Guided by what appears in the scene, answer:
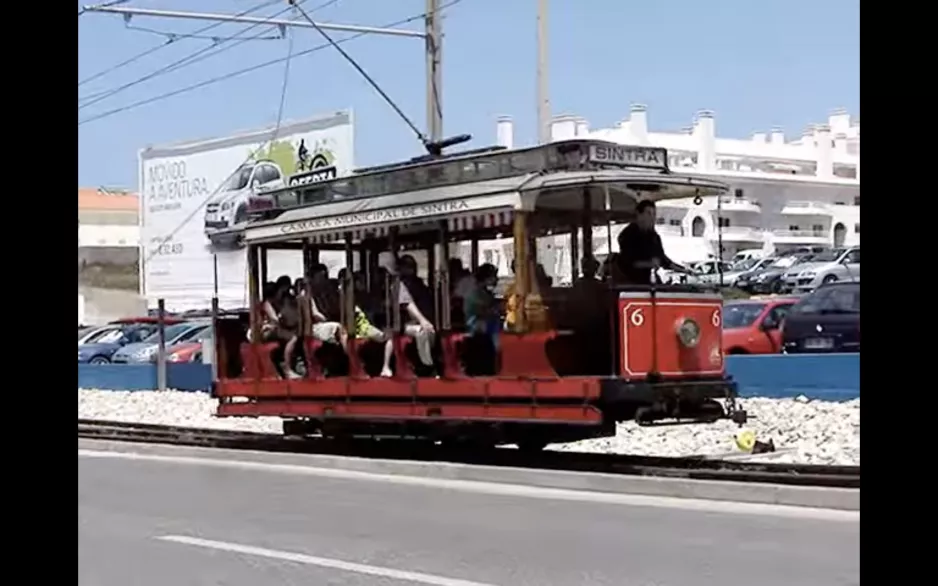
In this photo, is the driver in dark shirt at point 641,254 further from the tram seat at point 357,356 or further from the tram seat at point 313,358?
the tram seat at point 313,358

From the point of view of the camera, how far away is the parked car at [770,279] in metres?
37.6

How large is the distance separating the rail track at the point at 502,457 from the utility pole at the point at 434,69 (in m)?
5.49

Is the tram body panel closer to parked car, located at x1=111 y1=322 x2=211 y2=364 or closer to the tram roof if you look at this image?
the tram roof

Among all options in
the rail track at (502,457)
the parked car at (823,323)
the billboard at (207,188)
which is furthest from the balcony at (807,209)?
the rail track at (502,457)

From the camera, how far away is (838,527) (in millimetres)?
9727

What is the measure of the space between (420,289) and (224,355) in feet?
12.3

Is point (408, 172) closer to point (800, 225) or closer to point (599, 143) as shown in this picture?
point (599, 143)

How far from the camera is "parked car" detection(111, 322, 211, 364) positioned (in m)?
33.3

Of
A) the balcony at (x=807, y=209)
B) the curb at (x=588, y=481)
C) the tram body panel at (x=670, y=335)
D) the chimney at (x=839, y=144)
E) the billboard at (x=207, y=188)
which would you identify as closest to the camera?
the curb at (x=588, y=481)

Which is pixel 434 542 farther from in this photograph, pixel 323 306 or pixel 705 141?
pixel 705 141

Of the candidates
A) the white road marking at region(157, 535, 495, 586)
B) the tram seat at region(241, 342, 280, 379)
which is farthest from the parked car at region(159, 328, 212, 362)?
the white road marking at region(157, 535, 495, 586)

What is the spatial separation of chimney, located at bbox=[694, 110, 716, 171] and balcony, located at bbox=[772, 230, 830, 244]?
456 cm
